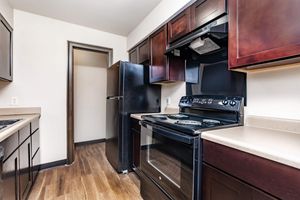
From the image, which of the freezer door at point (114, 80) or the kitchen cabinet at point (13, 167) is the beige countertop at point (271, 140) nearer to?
the kitchen cabinet at point (13, 167)

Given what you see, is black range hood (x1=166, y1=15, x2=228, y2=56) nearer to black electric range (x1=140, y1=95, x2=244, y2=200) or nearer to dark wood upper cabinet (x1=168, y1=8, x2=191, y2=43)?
dark wood upper cabinet (x1=168, y1=8, x2=191, y2=43)

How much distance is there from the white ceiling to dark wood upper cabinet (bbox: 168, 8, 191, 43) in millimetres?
613

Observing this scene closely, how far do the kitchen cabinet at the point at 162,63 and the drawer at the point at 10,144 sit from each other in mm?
1577

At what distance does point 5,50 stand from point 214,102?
8.51 ft

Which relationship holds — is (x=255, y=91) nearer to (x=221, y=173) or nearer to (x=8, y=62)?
(x=221, y=173)

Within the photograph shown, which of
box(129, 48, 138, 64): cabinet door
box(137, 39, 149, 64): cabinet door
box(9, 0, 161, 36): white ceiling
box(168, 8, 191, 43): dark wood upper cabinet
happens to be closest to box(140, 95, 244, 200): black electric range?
box(168, 8, 191, 43): dark wood upper cabinet

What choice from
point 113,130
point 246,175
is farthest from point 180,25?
point 113,130

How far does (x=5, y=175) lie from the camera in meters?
1.11

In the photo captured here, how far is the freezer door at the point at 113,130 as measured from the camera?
237 cm

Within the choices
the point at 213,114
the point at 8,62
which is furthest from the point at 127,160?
the point at 8,62

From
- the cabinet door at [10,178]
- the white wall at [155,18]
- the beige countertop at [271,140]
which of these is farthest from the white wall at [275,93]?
the cabinet door at [10,178]

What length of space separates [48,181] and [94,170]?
0.61 metres

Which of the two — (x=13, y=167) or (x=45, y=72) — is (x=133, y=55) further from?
(x=13, y=167)

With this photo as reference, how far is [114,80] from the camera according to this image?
2543 millimetres
